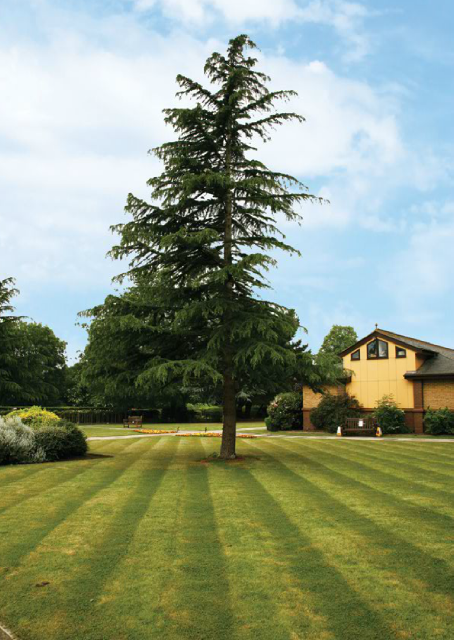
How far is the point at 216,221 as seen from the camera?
52.3 feet

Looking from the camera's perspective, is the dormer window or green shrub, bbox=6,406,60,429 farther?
the dormer window

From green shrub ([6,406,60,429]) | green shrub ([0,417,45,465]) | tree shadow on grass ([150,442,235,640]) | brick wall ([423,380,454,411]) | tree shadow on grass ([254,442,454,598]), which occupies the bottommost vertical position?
tree shadow on grass ([150,442,235,640])

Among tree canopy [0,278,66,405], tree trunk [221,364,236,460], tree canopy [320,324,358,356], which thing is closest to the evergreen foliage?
tree trunk [221,364,236,460]

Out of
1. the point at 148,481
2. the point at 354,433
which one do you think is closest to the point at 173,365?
the point at 148,481

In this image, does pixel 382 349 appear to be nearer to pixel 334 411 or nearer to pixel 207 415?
pixel 334 411

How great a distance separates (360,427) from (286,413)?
6228 mm

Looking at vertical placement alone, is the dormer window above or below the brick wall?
above

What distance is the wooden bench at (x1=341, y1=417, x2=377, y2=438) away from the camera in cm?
2728

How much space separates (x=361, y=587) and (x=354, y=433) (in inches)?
933

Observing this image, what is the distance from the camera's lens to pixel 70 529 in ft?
24.4

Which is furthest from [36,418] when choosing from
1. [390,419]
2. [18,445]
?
[390,419]

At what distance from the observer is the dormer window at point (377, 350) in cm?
3011

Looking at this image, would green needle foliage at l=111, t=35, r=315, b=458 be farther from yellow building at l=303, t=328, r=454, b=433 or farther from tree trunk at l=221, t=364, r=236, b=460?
yellow building at l=303, t=328, r=454, b=433

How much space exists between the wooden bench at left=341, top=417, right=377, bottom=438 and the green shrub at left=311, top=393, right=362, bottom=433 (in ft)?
4.37
